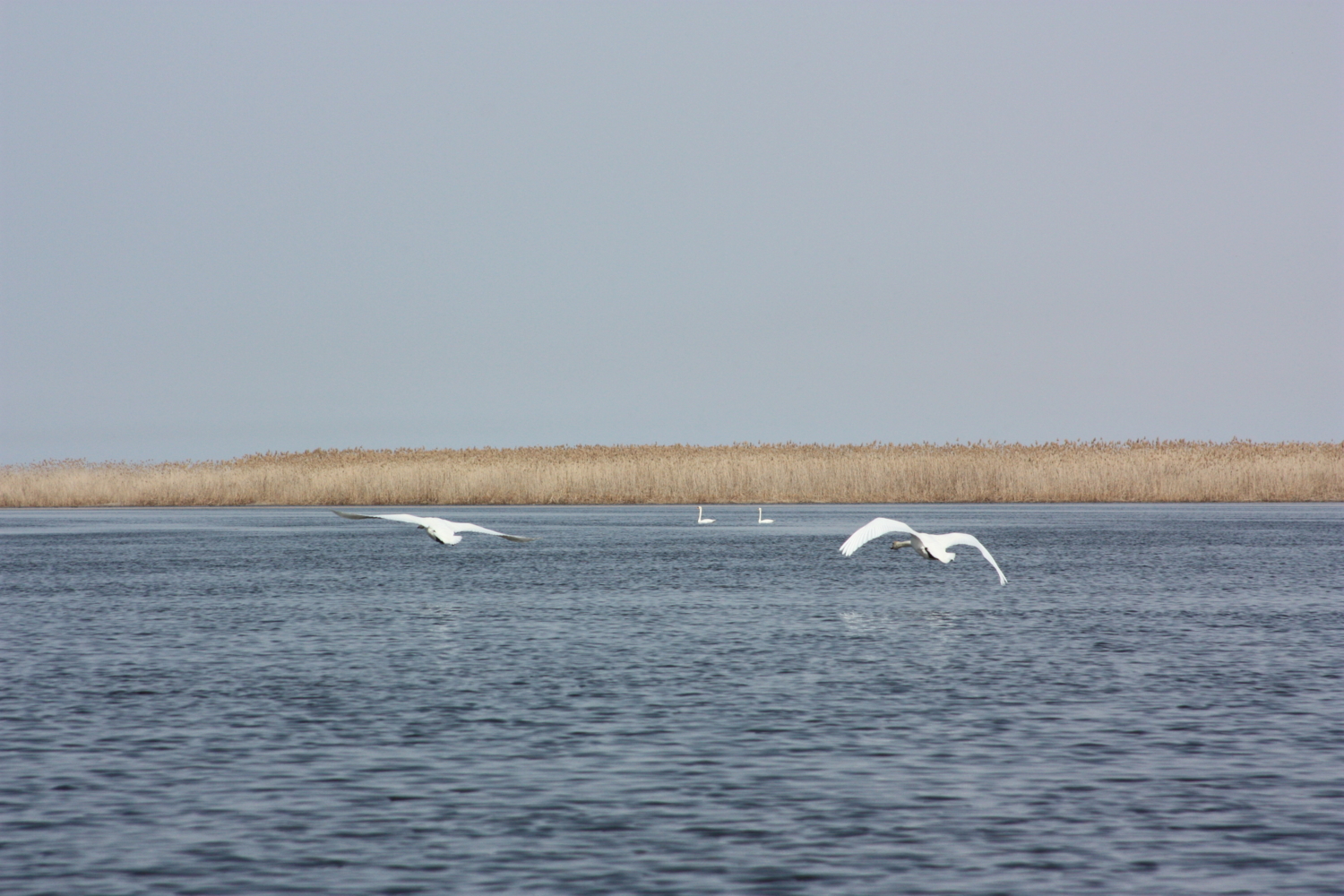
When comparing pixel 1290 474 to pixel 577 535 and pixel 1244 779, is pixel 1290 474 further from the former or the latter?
pixel 1244 779

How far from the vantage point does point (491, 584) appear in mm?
19625

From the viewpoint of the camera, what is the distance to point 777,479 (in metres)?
40.8

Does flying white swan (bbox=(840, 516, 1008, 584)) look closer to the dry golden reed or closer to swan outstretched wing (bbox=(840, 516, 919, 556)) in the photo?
swan outstretched wing (bbox=(840, 516, 919, 556))

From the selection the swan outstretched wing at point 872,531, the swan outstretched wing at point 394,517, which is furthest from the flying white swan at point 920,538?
the swan outstretched wing at point 394,517

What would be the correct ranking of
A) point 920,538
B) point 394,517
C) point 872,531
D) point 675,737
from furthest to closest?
point 394,517 → point 920,538 → point 872,531 → point 675,737

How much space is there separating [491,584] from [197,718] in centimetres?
1041

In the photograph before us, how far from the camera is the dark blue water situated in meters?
5.94

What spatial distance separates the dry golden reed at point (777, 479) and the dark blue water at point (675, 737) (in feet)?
66.2

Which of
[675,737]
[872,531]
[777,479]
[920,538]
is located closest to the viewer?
[675,737]

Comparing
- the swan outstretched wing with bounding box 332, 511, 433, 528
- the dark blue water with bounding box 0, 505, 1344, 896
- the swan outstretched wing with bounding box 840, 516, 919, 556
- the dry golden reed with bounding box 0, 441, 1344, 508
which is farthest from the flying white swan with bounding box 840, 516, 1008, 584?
the dry golden reed with bounding box 0, 441, 1344, 508

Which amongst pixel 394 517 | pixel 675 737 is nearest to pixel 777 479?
pixel 394 517

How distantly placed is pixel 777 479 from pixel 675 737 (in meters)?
32.4

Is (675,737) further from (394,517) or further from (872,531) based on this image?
(394,517)

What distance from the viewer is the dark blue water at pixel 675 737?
5.94 m
